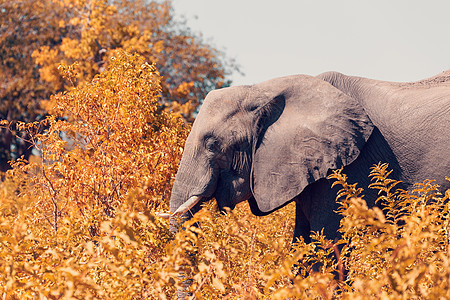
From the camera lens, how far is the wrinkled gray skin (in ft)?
16.8

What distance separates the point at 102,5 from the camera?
1662 centimetres

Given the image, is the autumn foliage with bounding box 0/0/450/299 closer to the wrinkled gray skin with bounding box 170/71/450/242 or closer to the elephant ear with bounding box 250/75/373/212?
the wrinkled gray skin with bounding box 170/71/450/242

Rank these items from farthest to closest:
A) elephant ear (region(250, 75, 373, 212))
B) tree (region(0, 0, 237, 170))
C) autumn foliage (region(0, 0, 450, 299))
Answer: tree (region(0, 0, 237, 170)) < elephant ear (region(250, 75, 373, 212)) < autumn foliage (region(0, 0, 450, 299))

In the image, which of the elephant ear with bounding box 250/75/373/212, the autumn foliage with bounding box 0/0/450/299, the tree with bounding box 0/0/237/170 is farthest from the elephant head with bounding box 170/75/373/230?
the tree with bounding box 0/0/237/170

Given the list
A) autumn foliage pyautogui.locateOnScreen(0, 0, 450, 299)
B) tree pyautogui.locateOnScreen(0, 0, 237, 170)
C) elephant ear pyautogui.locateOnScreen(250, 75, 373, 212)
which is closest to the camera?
autumn foliage pyautogui.locateOnScreen(0, 0, 450, 299)

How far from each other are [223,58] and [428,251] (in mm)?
16565

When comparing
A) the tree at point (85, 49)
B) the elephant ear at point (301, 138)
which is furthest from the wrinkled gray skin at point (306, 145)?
the tree at point (85, 49)

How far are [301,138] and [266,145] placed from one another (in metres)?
0.32

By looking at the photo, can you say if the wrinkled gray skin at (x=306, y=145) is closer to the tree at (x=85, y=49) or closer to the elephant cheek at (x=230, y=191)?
A: the elephant cheek at (x=230, y=191)

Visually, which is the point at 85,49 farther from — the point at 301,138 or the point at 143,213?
the point at 143,213

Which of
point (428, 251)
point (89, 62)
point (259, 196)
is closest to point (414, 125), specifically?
point (259, 196)

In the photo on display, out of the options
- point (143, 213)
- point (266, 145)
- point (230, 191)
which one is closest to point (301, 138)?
point (266, 145)

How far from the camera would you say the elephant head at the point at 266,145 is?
16.8ft

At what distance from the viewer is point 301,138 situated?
5.20 m
